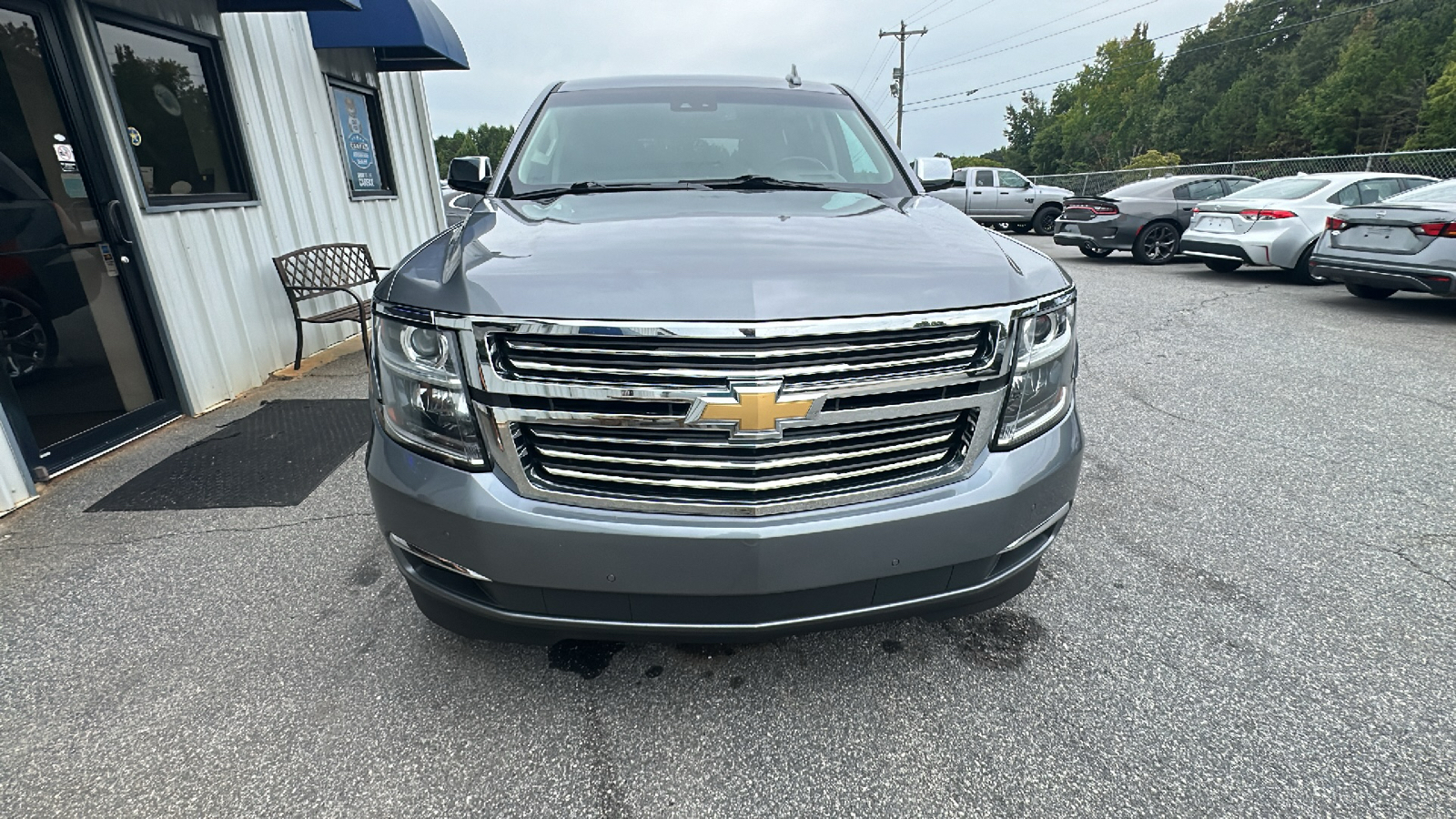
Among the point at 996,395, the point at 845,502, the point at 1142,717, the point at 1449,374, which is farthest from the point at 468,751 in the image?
the point at 1449,374

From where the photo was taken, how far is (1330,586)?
95.3 inches

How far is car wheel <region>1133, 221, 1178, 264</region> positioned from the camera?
10.7 meters

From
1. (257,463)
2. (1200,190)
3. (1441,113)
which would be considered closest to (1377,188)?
(1200,190)

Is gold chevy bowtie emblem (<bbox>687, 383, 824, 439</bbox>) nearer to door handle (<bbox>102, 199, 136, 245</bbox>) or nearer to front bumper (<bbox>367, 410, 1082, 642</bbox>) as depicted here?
front bumper (<bbox>367, 410, 1082, 642</bbox>)

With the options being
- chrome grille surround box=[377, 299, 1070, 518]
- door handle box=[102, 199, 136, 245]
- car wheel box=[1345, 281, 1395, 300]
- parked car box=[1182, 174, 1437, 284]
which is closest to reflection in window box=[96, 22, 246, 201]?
door handle box=[102, 199, 136, 245]

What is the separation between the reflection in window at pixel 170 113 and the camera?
4203 mm

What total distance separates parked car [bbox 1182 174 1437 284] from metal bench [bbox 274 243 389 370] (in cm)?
1002

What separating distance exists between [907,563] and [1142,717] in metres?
0.91

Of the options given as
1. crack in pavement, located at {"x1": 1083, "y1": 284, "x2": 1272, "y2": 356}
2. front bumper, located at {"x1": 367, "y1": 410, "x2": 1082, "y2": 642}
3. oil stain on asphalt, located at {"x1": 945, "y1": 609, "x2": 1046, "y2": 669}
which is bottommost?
crack in pavement, located at {"x1": 1083, "y1": 284, "x2": 1272, "y2": 356}

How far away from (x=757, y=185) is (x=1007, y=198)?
16746 mm

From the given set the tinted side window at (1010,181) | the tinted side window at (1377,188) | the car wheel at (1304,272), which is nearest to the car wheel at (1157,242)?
the car wheel at (1304,272)

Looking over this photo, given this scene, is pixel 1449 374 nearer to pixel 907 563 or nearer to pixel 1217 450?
pixel 1217 450

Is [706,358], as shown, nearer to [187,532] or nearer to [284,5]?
[187,532]

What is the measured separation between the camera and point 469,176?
2986mm
